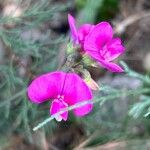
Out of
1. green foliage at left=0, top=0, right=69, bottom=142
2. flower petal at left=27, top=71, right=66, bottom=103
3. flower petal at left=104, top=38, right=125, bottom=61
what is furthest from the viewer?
green foliage at left=0, top=0, right=69, bottom=142

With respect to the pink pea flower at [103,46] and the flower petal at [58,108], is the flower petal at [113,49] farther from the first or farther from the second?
the flower petal at [58,108]

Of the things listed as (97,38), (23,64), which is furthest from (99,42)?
(23,64)

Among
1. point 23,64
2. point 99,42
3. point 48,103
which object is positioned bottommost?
point 48,103

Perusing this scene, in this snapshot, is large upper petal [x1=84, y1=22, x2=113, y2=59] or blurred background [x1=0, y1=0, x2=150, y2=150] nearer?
large upper petal [x1=84, y1=22, x2=113, y2=59]

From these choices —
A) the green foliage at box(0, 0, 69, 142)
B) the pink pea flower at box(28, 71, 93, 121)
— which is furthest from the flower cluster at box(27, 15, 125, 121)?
the green foliage at box(0, 0, 69, 142)

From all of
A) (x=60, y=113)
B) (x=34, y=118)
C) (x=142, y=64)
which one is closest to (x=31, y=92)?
(x=60, y=113)

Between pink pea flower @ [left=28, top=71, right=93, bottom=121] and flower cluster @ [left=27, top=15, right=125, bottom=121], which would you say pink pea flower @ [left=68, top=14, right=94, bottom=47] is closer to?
flower cluster @ [left=27, top=15, right=125, bottom=121]

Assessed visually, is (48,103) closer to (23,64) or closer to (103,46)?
(23,64)

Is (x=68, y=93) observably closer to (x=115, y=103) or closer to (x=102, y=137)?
(x=102, y=137)
